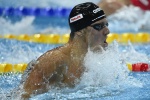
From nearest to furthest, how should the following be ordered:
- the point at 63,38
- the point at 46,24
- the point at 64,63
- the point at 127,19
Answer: the point at 64,63
the point at 63,38
the point at 127,19
the point at 46,24

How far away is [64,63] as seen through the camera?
3557 millimetres

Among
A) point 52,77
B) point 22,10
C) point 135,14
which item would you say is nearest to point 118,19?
point 135,14

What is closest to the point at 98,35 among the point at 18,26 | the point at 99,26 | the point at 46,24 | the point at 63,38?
the point at 99,26

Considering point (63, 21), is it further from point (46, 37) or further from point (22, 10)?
point (46, 37)

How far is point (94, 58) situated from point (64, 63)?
0.34 m

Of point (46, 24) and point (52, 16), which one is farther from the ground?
point (52, 16)

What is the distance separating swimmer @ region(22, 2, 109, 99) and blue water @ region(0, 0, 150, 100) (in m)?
0.10

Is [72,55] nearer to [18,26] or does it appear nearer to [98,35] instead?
[98,35]

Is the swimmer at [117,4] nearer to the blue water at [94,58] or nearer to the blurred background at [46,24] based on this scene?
the blurred background at [46,24]

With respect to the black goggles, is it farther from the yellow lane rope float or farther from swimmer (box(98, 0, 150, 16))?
swimmer (box(98, 0, 150, 16))

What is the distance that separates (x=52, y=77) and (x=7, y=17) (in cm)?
536

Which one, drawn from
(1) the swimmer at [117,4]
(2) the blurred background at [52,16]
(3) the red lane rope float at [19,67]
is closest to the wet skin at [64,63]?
(3) the red lane rope float at [19,67]

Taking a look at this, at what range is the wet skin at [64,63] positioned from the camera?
3.42m

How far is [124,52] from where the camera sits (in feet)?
20.2
